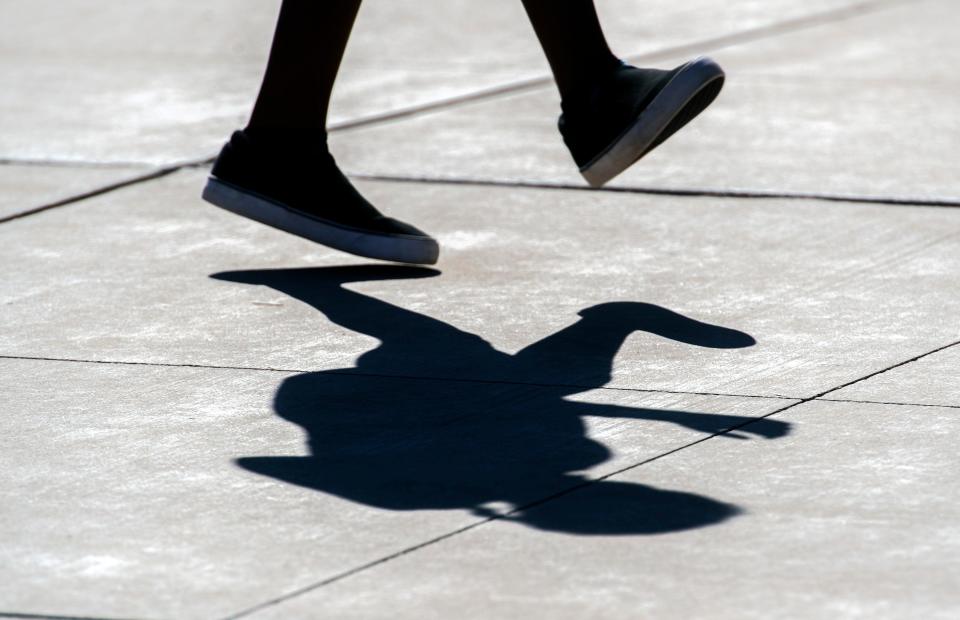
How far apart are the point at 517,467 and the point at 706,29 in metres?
5.72

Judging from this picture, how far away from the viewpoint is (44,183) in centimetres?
569

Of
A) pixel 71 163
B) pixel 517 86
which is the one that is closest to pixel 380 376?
pixel 71 163

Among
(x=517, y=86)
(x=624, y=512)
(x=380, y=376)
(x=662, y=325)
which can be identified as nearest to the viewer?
(x=624, y=512)

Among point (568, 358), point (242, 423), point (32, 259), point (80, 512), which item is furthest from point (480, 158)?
point (80, 512)

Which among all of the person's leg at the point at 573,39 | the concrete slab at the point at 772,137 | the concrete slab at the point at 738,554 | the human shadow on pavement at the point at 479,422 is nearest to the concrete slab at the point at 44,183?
the concrete slab at the point at 772,137

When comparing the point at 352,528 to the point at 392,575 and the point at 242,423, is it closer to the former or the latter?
the point at 392,575

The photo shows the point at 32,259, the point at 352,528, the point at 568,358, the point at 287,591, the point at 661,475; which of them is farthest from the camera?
the point at 32,259

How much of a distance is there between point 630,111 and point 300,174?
89cm

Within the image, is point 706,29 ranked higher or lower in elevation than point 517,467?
higher

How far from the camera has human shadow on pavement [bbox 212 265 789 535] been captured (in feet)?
10.0

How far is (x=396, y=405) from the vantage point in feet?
11.9

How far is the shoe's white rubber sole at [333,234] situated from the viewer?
4.59 m

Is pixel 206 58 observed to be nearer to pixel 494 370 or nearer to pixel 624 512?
pixel 494 370

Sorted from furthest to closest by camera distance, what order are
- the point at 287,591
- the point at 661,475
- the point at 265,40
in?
the point at 265,40 < the point at 661,475 < the point at 287,591
